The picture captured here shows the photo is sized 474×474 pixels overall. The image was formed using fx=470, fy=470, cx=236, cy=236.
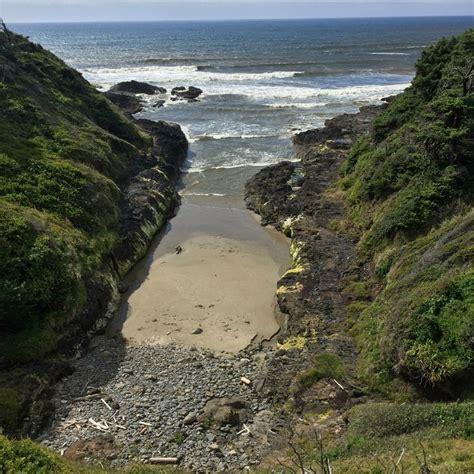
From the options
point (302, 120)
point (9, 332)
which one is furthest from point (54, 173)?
point (302, 120)

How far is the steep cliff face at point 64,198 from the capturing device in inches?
679

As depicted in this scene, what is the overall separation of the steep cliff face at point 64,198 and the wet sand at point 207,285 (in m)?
1.22

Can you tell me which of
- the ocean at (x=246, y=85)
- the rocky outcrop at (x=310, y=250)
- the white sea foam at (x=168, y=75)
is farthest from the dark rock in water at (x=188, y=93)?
the rocky outcrop at (x=310, y=250)

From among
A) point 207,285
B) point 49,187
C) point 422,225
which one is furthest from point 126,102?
point 422,225

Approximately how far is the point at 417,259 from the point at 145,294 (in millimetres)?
12141

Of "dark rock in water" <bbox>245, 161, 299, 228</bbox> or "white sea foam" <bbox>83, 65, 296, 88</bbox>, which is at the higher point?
"white sea foam" <bbox>83, 65, 296, 88</bbox>

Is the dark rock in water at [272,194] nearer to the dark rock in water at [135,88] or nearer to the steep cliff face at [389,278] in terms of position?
the steep cliff face at [389,278]

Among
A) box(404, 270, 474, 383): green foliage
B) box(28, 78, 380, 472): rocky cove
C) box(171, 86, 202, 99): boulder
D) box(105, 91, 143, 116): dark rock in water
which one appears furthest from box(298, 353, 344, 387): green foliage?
box(171, 86, 202, 99): boulder

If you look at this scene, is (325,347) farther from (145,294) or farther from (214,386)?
(145,294)

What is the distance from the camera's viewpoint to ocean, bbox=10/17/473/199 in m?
42.1

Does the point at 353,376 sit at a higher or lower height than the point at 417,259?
lower

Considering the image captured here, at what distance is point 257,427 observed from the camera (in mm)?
14039

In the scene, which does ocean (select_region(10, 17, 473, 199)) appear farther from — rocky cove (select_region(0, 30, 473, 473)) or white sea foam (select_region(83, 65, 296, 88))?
rocky cove (select_region(0, 30, 473, 473))

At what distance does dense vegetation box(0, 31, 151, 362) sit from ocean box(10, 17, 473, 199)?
7670 mm
